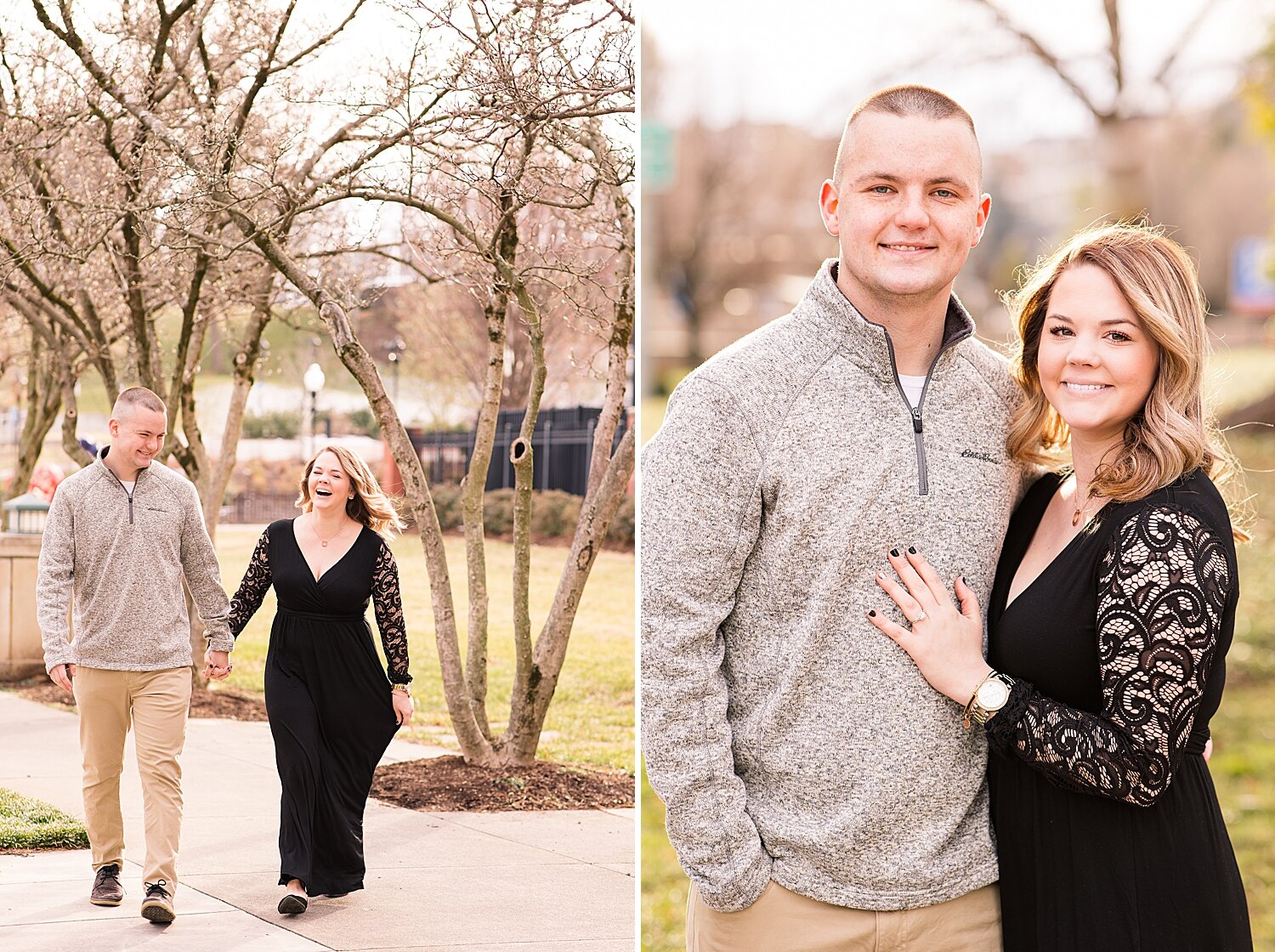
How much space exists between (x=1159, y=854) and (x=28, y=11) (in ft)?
10.3

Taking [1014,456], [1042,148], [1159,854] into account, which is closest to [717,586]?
[1014,456]

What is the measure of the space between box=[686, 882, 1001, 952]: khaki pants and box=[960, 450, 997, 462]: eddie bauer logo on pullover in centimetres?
66

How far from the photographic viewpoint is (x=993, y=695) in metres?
1.92

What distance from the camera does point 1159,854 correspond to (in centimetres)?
194

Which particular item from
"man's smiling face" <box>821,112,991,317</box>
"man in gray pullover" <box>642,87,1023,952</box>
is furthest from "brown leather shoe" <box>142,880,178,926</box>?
"man's smiling face" <box>821,112,991,317</box>

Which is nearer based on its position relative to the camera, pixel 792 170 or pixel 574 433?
pixel 574 433

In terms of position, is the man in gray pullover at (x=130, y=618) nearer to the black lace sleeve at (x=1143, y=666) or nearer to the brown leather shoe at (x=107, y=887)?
the brown leather shoe at (x=107, y=887)

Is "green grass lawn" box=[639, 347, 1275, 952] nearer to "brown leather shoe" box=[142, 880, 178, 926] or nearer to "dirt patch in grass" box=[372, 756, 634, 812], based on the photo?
"dirt patch in grass" box=[372, 756, 634, 812]

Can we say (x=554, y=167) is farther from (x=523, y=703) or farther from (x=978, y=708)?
(x=978, y=708)

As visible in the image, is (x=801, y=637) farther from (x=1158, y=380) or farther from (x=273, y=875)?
(x=273, y=875)

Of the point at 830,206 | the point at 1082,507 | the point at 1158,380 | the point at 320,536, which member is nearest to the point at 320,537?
the point at 320,536

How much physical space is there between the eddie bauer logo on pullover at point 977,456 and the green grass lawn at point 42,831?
7.79ft

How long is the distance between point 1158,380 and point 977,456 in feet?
0.95

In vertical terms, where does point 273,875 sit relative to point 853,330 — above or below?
below
